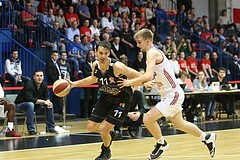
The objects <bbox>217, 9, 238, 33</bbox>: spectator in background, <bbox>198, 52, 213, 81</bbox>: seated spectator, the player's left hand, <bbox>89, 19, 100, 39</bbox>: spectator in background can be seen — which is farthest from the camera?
<bbox>217, 9, 238, 33</bbox>: spectator in background

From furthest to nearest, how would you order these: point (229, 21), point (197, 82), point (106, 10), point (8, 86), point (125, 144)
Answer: point (229, 21) → point (106, 10) → point (197, 82) → point (8, 86) → point (125, 144)

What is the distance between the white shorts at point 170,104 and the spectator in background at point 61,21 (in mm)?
11220

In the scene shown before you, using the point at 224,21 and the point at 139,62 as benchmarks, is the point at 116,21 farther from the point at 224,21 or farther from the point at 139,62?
the point at 224,21

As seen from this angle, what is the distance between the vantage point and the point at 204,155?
31.4 ft

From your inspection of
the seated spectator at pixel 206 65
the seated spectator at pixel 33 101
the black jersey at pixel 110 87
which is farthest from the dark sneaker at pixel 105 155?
the seated spectator at pixel 206 65

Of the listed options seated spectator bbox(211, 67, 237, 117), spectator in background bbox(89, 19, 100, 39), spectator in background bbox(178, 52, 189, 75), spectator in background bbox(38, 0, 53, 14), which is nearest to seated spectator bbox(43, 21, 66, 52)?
spectator in background bbox(38, 0, 53, 14)

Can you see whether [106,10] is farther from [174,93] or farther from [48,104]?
[174,93]

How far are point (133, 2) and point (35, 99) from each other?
10.8 meters

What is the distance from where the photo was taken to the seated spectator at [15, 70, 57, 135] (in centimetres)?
1393

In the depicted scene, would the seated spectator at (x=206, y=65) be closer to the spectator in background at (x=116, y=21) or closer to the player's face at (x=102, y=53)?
the spectator in background at (x=116, y=21)

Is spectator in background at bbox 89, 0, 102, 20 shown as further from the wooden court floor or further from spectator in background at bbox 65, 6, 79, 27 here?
the wooden court floor

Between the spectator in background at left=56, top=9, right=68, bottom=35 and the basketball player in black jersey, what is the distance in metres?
10.7

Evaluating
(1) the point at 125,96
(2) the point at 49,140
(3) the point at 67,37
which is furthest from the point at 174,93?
(3) the point at 67,37

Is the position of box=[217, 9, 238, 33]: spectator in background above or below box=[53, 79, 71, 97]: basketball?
above
